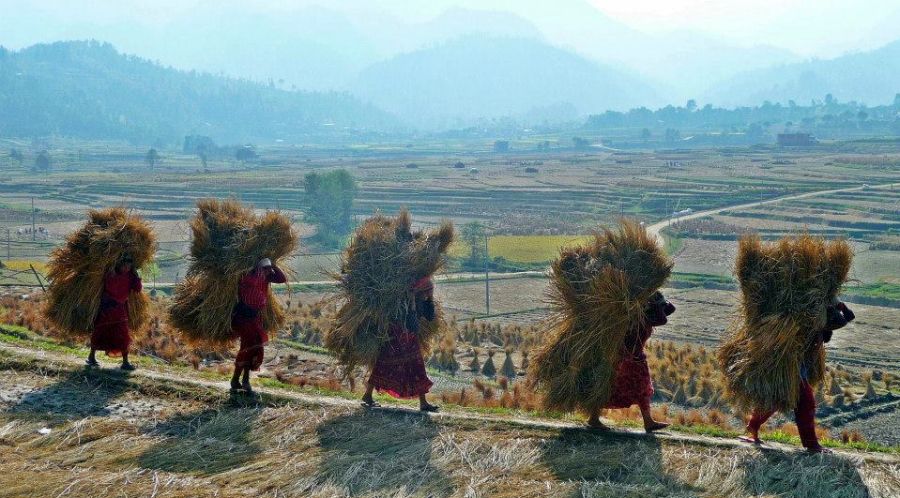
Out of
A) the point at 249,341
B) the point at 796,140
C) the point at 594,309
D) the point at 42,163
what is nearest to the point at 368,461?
the point at 594,309

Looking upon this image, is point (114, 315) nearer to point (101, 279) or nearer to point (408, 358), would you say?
point (101, 279)

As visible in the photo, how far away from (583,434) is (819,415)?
811 centimetres

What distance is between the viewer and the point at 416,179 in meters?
79.5

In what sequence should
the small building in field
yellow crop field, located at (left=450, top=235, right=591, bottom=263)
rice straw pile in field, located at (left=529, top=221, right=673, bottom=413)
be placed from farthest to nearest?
the small building in field
yellow crop field, located at (left=450, top=235, right=591, bottom=263)
rice straw pile in field, located at (left=529, top=221, right=673, bottom=413)

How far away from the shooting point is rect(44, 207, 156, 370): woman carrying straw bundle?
10.6 metres

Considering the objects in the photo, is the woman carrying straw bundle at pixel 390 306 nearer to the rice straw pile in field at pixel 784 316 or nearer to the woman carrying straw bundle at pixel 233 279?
the woman carrying straw bundle at pixel 233 279

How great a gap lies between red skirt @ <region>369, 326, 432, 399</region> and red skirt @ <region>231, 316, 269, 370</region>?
52.5 inches

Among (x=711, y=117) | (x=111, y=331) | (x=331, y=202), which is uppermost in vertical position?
(x=111, y=331)

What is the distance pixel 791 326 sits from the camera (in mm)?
7590

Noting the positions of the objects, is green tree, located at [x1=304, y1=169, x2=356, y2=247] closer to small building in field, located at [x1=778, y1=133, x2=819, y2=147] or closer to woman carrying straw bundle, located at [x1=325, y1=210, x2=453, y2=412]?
woman carrying straw bundle, located at [x1=325, y1=210, x2=453, y2=412]

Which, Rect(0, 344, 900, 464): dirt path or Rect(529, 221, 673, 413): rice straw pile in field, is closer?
Rect(0, 344, 900, 464): dirt path

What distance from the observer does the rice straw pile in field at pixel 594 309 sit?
8.13 m

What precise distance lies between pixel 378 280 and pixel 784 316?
153 inches

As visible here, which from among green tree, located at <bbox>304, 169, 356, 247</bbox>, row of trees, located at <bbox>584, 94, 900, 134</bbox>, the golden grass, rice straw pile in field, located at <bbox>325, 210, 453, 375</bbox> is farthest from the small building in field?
the golden grass
